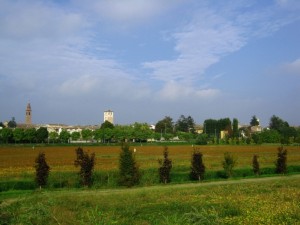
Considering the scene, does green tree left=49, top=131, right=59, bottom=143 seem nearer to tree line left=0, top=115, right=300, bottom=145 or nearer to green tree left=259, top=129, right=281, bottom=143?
tree line left=0, top=115, right=300, bottom=145

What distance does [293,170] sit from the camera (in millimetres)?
38750

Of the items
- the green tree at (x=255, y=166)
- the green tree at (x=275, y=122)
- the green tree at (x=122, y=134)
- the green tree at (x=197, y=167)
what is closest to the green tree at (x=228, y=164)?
the green tree at (x=255, y=166)

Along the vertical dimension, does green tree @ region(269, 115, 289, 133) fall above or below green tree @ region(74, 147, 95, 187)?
above

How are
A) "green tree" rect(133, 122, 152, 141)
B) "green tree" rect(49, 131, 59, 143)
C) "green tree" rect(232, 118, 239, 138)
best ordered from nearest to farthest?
"green tree" rect(49, 131, 59, 143), "green tree" rect(133, 122, 152, 141), "green tree" rect(232, 118, 239, 138)

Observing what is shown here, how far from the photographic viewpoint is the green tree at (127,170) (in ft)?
90.6

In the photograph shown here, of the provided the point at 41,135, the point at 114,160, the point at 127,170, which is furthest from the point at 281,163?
the point at 41,135

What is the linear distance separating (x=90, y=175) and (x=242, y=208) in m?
15.1

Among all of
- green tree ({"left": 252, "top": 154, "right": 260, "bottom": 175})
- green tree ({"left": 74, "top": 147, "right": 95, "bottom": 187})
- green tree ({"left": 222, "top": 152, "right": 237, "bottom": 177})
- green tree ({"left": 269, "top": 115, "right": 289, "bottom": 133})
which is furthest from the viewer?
green tree ({"left": 269, "top": 115, "right": 289, "bottom": 133})

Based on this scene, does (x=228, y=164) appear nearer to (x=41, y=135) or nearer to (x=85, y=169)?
(x=85, y=169)

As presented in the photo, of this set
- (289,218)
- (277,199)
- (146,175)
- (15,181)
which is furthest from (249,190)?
(15,181)

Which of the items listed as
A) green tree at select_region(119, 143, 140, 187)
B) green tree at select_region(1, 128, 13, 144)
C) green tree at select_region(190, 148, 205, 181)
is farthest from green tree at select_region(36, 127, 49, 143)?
green tree at select_region(119, 143, 140, 187)

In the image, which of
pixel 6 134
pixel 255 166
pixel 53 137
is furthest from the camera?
pixel 53 137

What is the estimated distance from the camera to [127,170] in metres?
27.7

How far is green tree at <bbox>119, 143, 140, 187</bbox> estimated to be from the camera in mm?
27609
